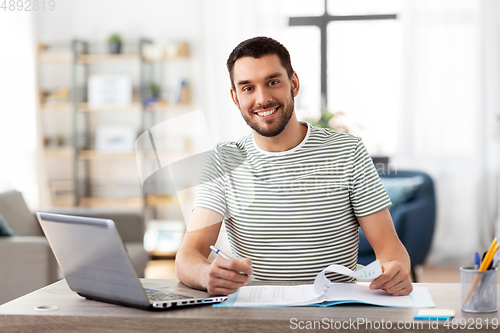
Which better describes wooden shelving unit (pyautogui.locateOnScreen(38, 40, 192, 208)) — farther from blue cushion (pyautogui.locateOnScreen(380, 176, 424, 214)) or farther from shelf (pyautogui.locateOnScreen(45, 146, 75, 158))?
blue cushion (pyautogui.locateOnScreen(380, 176, 424, 214))

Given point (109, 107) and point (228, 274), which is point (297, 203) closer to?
point (228, 274)

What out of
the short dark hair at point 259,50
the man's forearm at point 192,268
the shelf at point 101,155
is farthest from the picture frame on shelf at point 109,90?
the man's forearm at point 192,268

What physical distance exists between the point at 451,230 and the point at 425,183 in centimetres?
78

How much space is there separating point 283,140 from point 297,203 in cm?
19

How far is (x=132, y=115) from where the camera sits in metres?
4.56

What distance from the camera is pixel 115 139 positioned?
447cm

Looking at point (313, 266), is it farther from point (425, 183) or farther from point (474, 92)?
point (474, 92)

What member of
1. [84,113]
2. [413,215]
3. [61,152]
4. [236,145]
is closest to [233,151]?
[236,145]

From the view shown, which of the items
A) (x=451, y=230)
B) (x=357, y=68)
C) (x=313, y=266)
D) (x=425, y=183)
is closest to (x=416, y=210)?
(x=425, y=183)

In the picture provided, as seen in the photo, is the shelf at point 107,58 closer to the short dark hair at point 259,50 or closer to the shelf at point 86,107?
the shelf at point 86,107

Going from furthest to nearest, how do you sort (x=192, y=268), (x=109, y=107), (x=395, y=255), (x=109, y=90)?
(x=109, y=90), (x=109, y=107), (x=395, y=255), (x=192, y=268)

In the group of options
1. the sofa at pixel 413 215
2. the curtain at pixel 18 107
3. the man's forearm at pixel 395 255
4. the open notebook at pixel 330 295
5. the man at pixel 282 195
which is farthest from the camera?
the curtain at pixel 18 107

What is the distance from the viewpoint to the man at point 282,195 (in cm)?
144

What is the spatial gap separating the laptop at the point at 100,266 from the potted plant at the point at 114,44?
3.51 m
